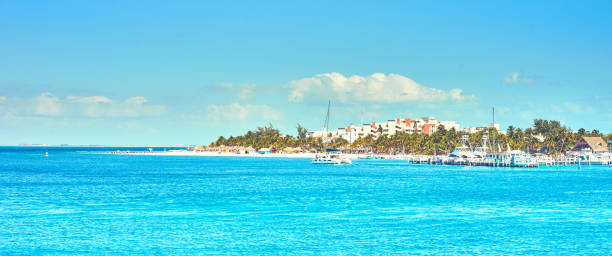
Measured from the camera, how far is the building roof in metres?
184

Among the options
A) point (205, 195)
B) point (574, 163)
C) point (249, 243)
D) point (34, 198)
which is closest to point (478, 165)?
point (574, 163)

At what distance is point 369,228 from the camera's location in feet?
139

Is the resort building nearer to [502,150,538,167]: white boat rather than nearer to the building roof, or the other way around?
the building roof

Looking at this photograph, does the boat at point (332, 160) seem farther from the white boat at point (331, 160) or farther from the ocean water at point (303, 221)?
the ocean water at point (303, 221)

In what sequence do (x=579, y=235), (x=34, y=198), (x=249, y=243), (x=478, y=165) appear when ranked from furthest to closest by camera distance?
1. (x=478, y=165)
2. (x=34, y=198)
3. (x=579, y=235)
4. (x=249, y=243)

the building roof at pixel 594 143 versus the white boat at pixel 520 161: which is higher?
the building roof at pixel 594 143

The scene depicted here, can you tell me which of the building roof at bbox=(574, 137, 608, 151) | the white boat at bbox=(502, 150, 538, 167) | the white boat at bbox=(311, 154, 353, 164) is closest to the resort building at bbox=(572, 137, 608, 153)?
the building roof at bbox=(574, 137, 608, 151)

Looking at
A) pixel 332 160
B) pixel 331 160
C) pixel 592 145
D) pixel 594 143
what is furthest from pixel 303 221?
pixel 594 143

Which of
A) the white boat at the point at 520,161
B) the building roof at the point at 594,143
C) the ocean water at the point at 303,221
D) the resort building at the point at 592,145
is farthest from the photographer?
the building roof at the point at 594,143

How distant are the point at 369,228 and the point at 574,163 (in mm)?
141466

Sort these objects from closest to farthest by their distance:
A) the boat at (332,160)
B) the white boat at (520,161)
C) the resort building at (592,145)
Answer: the white boat at (520,161)
the boat at (332,160)
the resort building at (592,145)

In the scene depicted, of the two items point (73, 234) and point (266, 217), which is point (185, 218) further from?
point (73, 234)

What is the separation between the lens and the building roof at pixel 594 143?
604ft

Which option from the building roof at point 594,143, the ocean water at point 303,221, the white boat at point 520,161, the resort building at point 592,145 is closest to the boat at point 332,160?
the white boat at point 520,161
